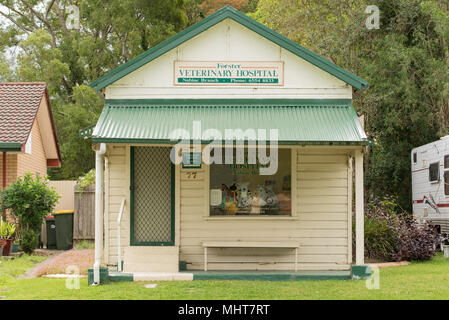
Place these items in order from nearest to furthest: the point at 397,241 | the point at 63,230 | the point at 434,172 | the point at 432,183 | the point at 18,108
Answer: the point at 397,241 → the point at 434,172 → the point at 432,183 → the point at 63,230 → the point at 18,108

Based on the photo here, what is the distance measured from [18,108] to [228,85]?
323 inches

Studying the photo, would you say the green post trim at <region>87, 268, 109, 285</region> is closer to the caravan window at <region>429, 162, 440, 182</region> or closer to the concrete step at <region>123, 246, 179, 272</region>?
the concrete step at <region>123, 246, 179, 272</region>

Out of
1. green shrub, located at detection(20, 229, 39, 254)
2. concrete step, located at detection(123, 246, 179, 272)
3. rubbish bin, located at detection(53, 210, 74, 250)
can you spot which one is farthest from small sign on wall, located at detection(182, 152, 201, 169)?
rubbish bin, located at detection(53, 210, 74, 250)

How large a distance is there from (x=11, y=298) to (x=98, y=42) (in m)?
22.3

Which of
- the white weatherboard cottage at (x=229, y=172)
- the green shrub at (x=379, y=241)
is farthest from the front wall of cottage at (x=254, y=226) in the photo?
the green shrub at (x=379, y=241)

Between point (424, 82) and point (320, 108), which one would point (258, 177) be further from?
point (424, 82)

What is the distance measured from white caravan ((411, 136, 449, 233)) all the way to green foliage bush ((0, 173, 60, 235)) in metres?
10.3

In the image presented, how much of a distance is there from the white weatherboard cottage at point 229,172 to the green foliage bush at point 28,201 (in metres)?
4.08

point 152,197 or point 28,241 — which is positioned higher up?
point 152,197

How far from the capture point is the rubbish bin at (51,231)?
53.3 feet

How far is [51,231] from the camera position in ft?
53.6

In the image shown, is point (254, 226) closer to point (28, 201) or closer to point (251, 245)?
point (251, 245)

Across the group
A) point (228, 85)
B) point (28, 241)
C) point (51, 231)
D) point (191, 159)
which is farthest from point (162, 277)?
point (51, 231)

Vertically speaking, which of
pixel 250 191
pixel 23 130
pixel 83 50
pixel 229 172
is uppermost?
pixel 83 50
